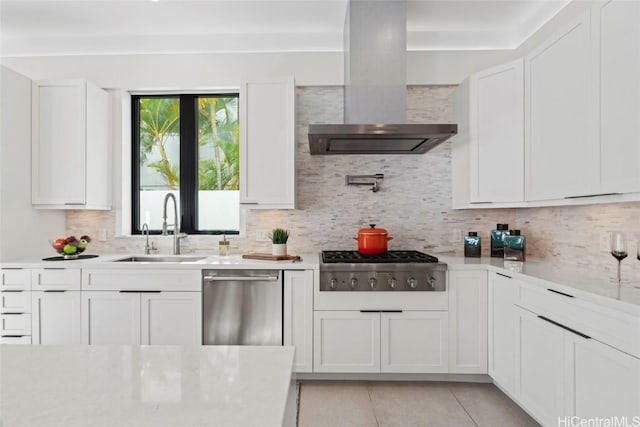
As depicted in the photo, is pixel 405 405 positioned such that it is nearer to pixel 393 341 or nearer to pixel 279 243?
pixel 393 341

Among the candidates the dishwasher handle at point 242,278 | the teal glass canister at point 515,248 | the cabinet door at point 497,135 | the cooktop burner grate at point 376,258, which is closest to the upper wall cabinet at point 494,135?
the cabinet door at point 497,135

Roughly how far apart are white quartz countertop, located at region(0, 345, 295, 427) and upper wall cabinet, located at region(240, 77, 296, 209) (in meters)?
2.04

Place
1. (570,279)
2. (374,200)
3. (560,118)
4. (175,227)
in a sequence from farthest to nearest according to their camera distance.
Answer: (374,200), (175,227), (560,118), (570,279)

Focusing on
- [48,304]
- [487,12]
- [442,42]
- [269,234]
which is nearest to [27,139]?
[48,304]

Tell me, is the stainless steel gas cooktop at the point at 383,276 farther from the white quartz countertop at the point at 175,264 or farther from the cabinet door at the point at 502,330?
the cabinet door at the point at 502,330

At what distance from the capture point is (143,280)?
2.62 m

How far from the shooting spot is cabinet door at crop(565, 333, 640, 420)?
140cm

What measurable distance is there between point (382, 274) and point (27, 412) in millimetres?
2150

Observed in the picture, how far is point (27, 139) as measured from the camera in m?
2.90

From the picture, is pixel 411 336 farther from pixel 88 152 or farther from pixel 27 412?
pixel 88 152

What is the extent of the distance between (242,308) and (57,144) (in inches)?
81.4

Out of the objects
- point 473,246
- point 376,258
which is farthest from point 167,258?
Answer: point 473,246

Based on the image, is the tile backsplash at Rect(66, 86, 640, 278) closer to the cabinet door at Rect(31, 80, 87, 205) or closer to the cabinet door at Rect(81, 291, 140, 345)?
the cabinet door at Rect(31, 80, 87, 205)

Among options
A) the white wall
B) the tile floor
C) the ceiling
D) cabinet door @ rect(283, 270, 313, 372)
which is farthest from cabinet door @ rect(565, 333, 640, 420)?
the white wall
